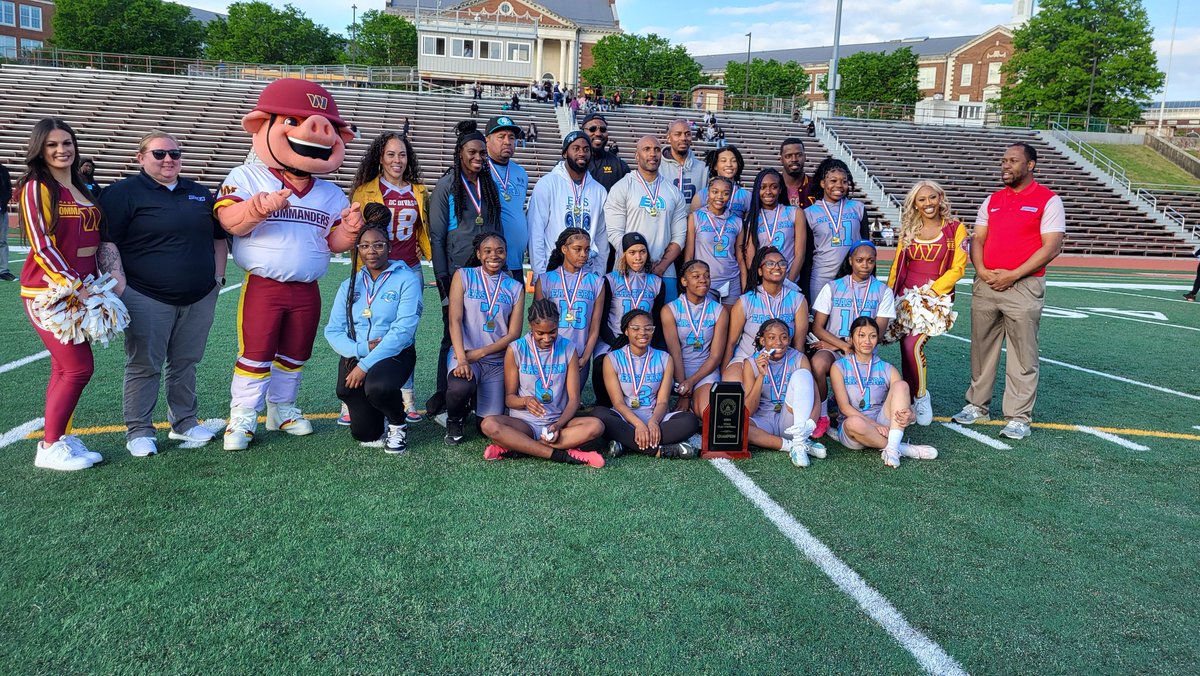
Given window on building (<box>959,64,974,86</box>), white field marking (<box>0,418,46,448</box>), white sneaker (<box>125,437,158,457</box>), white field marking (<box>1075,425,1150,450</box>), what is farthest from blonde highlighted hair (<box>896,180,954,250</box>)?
window on building (<box>959,64,974,86</box>)

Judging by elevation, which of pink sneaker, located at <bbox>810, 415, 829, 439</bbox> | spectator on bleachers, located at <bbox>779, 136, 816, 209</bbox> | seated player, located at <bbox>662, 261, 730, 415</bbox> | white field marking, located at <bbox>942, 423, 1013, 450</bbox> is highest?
spectator on bleachers, located at <bbox>779, 136, 816, 209</bbox>

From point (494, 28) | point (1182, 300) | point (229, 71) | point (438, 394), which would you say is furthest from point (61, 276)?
point (494, 28)

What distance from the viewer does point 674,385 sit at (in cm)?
529

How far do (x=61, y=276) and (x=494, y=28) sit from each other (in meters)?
55.7

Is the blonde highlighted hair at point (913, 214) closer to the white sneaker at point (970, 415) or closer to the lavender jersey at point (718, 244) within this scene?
the lavender jersey at point (718, 244)

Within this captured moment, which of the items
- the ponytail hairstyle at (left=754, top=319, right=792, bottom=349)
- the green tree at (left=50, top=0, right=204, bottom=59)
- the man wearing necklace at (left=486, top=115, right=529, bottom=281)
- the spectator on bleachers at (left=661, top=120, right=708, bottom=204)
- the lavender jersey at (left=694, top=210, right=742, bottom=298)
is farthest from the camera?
the green tree at (left=50, top=0, right=204, bottom=59)

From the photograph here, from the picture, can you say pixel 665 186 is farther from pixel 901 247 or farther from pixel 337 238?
pixel 337 238

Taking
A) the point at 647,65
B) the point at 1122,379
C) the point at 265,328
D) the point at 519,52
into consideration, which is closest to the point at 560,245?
the point at 265,328

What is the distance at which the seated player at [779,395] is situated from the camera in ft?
16.0

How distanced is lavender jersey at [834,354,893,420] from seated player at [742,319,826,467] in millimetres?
278

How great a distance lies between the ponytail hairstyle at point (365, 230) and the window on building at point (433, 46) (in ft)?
179

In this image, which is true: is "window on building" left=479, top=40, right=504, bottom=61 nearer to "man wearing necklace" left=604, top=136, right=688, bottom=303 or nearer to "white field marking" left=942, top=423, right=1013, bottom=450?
"man wearing necklace" left=604, top=136, right=688, bottom=303

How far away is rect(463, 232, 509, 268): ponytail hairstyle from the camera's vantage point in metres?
4.98

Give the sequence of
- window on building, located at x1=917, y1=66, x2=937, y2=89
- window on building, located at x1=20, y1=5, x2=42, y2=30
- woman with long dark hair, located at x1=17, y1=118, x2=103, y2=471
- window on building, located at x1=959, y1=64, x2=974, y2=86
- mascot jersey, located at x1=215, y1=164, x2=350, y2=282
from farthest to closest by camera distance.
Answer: window on building, located at x1=917, y1=66, x2=937, y2=89 → window on building, located at x1=959, y1=64, x2=974, y2=86 → window on building, located at x1=20, y1=5, x2=42, y2=30 → mascot jersey, located at x1=215, y1=164, x2=350, y2=282 → woman with long dark hair, located at x1=17, y1=118, x2=103, y2=471
